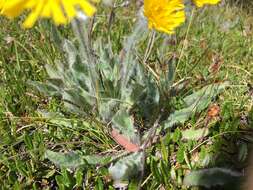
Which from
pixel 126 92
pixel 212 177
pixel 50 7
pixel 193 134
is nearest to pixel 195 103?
pixel 193 134

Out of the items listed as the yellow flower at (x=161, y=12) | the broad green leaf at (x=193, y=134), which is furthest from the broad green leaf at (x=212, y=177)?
the yellow flower at (x=161, y=12)

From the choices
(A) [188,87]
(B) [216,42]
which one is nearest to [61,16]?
(A) [188,87]

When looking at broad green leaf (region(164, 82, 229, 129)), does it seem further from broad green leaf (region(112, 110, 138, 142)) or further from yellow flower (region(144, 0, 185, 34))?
yellow flower (region(144, 0, 185, 34))

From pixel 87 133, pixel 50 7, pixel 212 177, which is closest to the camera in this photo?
pixel 50 7

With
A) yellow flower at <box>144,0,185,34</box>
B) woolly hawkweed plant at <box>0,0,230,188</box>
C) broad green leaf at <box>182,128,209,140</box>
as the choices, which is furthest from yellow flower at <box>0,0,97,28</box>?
broad green leaf at <box>182,128,209,140</box>

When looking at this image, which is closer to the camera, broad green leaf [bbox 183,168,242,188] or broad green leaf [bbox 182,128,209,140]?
broad green leaf [bbox 183,168,242,188]

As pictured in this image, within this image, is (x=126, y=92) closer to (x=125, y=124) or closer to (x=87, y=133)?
(x=125, y=124)

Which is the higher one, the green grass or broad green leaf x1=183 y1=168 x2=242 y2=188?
the green grass
